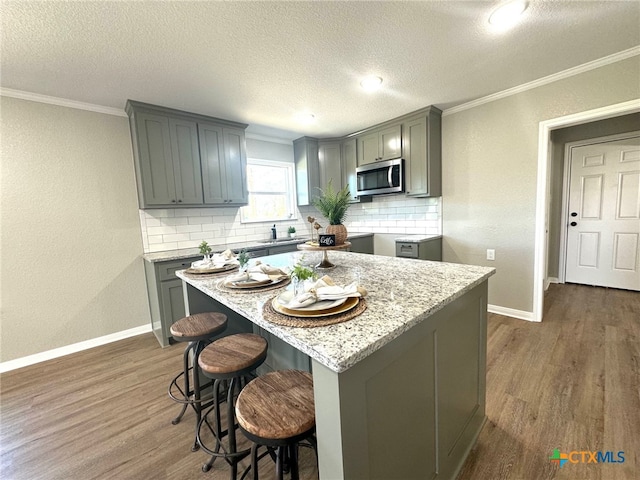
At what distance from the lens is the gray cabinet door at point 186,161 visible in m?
2.94

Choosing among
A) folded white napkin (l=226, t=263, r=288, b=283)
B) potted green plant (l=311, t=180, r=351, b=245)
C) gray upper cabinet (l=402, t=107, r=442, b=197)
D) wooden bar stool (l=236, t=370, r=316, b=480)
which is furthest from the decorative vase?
gray upper cabinet (l=402, t=107, r=442, b=197)

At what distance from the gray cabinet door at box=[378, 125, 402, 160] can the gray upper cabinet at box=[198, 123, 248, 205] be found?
1.87 m

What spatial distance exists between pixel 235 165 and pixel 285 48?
5.83ft

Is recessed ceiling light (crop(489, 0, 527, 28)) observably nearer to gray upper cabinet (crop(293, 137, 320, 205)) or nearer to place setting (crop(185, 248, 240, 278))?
place setting (crop(185, 248, 240, 278))

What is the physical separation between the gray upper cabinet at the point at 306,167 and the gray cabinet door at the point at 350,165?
1.42ft

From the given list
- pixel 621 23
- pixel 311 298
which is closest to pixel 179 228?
pixel 311 298

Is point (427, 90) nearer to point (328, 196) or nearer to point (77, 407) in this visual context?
point (328, 196)

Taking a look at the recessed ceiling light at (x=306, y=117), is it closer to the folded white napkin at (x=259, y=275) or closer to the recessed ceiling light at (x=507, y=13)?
the recessed ceiling light at (x=507, y=13)

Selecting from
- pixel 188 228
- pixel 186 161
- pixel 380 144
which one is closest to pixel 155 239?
pixel 188 228

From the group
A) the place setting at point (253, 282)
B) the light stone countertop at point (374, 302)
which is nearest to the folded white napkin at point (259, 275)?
the place setting at point (253, 282)

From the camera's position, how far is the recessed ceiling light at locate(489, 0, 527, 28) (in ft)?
5.13

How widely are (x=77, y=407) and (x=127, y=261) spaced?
4.87 feet

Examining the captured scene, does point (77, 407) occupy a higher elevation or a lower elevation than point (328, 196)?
lower

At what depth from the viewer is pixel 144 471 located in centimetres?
138
